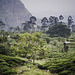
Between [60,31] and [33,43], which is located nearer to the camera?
[33,43]

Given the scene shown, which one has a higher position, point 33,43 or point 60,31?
point 60,31

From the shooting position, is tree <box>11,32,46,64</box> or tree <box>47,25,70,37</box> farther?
tree <box>47,25,70,37</box>

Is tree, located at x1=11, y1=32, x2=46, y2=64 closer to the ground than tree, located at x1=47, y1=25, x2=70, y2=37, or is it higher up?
closer to the ground

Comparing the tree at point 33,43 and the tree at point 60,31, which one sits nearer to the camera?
the tree at point 33,43

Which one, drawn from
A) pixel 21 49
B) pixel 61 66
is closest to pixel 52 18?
pixel 21 49

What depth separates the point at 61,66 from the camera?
14.5 m

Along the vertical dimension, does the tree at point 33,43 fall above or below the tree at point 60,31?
below

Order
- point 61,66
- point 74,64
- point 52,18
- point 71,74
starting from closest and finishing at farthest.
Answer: point 71,74 < point 74,64 < point 61,66 < point 52,18

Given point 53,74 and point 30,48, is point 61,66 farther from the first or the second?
point 30,48

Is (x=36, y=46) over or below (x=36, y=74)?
over

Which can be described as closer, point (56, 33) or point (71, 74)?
point (71, 74)

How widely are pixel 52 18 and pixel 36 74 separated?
90.9m

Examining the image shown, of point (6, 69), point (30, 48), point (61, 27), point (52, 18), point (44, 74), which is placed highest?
point (52, 18)

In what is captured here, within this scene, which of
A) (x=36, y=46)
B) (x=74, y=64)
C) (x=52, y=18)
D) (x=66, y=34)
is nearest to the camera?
(x=74, y=64)
